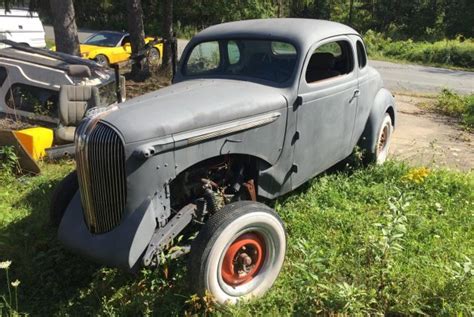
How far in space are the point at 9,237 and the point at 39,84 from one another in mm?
3505

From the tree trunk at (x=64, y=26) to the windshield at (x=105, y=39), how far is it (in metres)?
5.82

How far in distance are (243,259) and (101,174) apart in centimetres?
119

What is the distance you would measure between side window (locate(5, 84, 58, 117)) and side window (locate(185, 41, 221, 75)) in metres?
3.20

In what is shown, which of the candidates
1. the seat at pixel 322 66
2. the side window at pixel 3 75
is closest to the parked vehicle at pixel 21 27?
the side window at pixel 3 75

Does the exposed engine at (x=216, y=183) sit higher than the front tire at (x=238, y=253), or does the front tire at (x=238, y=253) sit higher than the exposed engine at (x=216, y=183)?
the exposed engine at (x=216, y=183)

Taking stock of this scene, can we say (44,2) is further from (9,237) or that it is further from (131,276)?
(131,276)

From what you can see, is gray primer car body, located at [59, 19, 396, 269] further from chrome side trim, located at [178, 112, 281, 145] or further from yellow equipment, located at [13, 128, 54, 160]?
yellow equipment, located at [13, 128, 54, 160]

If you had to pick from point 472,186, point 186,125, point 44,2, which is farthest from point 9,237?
point 44,2

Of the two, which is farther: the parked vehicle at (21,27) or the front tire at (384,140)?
the parked vehicle at (21,27)

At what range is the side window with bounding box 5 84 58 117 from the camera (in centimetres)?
705

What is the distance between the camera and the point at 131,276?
369 cm

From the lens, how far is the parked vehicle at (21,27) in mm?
15070

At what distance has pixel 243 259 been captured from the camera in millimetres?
3396

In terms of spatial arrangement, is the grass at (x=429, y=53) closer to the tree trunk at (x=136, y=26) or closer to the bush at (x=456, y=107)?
the bush at (x=456, y=107)
